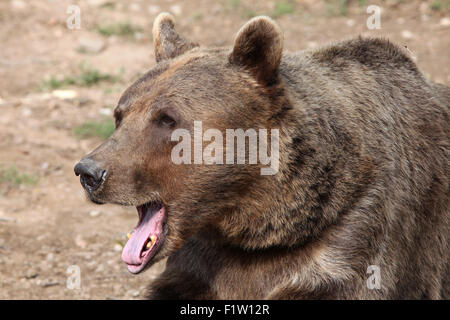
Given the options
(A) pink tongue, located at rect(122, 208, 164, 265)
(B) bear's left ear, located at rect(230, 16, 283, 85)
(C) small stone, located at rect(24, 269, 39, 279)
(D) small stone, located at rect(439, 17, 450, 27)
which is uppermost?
(D) small stone, located at rect(439, 17, 450, 27)

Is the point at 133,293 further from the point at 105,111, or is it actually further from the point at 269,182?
the point at 105,111

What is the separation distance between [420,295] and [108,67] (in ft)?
19.0

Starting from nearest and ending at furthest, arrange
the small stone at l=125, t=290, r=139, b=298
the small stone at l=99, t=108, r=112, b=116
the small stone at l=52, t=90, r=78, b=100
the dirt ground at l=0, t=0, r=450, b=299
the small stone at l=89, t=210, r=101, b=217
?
the small stone at l=125, t=290, r=139, b=298 < the dirt ground at l=0, t=0, r=450, b=299 < the small stone at l=89, t=210, r=101, b=217 < the small stone at l=99, t=108, r=112, b=116 < the small stone at l=52, t=90, r=78, b=100

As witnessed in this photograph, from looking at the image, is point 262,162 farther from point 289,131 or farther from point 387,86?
point 387,86

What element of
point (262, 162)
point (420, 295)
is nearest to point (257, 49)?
point (262, 162)

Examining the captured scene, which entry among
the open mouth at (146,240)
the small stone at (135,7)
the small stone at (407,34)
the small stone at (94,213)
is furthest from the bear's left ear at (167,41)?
the small stone at (135,7)

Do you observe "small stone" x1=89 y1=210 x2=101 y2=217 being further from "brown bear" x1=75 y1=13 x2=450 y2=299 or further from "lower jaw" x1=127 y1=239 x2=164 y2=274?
"lower jaw" x1=127 y1=239 x2=164 y2=274

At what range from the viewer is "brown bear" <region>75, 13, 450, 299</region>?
366 cm

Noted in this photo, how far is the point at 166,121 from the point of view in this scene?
369cm

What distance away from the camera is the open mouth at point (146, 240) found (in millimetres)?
3674

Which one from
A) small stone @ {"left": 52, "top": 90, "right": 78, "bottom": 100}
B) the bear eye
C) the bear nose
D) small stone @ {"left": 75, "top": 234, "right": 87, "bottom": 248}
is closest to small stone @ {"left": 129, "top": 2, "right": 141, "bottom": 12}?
small stone @ {"left": 52, "top": 90, "right": 78, "bottom": 100}

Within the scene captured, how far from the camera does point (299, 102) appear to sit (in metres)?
3.83

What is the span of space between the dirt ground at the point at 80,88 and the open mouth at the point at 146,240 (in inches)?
54.7
